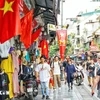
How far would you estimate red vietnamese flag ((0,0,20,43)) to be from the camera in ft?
19.4

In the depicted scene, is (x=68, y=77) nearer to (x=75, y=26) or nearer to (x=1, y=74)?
(x=1, y=74)

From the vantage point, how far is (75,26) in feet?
373

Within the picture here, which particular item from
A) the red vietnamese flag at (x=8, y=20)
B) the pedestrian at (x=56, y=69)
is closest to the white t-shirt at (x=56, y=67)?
the pedestrian at (x=56, y=69)

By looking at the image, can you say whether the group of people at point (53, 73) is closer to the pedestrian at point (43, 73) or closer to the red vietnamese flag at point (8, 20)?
the pedestrian at point (43, 73)

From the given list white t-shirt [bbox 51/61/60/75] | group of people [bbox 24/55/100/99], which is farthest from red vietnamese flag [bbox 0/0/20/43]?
white t-shirt [bbox 51/61/60/75]

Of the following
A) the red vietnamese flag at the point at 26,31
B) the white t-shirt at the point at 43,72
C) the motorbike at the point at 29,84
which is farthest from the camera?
the white t-shirt at the point at 43,72

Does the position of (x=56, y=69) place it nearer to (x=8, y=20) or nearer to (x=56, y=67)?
(x=56, y=67)

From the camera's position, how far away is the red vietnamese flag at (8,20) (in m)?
5.91

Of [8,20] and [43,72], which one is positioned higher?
[8,20]

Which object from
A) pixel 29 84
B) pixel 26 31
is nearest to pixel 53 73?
pixel 29 84

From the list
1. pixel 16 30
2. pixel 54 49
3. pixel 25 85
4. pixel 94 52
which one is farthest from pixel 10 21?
pixel 54 49

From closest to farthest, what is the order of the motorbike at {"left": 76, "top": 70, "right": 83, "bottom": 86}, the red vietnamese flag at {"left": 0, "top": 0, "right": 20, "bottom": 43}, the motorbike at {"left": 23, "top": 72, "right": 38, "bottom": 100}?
the red vietnamese flag at {"left": 0, "top": 0, "right": 20, "bottom": 43}
the motorbike at {"left": 23, "top": 72, "right": 38, "bottom": 100}
the motorbike at {"left": 76, "top": 70, "right": 83, "bottom": 86}

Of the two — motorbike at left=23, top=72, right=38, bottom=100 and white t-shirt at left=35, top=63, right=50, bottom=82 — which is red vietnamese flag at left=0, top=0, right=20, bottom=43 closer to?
motorbike at left=23, top=72, right=38, bottom=100

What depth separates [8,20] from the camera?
596cm
